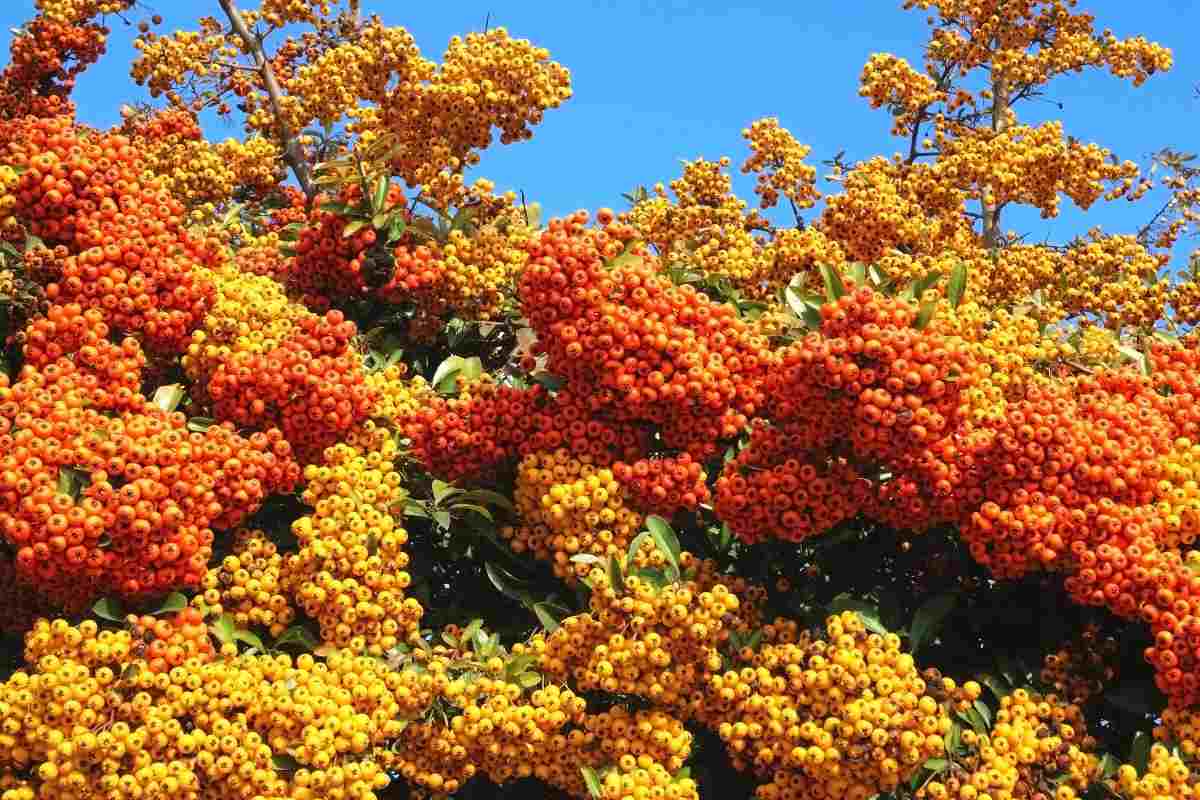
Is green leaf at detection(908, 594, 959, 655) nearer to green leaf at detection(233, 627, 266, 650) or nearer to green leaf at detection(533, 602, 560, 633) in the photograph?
green leaf at detection(533, 602, 560, 633)

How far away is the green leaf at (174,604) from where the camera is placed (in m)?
6.44

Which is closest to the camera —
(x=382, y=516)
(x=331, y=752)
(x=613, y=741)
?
(x=331, y=752)

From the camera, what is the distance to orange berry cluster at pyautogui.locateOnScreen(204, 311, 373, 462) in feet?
23.5

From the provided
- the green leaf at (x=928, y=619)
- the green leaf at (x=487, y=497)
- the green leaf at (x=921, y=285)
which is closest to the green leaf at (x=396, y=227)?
the green leaf at (x=487, y=497)

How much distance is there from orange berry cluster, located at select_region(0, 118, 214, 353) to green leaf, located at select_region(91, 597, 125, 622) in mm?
1754

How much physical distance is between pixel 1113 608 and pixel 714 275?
3.64 m

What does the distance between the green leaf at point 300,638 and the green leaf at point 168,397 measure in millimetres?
1615

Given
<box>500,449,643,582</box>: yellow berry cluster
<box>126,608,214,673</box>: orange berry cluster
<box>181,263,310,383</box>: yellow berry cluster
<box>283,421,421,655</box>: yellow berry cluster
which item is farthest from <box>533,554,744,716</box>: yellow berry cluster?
<box>181,263,310,383</box>: yellow berry cluster

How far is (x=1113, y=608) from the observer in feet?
20.5

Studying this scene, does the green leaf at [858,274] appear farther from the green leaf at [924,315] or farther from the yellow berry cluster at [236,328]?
the yellow berry cluster at [236,328]

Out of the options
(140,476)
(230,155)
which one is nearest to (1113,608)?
(140,476)

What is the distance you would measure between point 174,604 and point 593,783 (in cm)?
224

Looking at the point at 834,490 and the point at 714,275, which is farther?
the point at 714,275

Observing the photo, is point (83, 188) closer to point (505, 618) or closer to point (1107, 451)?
point (505, 618)
